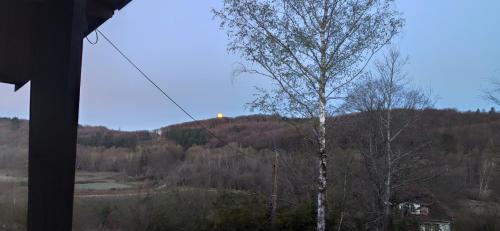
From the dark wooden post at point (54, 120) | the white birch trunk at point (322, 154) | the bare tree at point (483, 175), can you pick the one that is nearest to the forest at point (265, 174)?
the bare tree at point (483, 175)

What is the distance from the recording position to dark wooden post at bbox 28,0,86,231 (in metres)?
5.15

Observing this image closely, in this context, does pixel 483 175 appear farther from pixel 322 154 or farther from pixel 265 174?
pixel 322 154

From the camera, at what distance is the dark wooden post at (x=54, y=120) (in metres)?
5.15

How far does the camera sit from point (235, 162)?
48.9m

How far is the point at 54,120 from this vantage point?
519 centimetres

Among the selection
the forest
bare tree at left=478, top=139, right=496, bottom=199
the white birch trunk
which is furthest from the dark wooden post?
bare tree at left=478, top=139, right=496, bottom=199

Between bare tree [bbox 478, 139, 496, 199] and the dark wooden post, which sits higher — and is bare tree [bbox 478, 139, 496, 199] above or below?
below

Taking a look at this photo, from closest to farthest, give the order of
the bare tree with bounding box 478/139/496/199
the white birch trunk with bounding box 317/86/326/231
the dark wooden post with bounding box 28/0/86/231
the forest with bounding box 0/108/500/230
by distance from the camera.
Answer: the dark wooden post with bounding box 28/0/86/231 < the white birch trunk with bounding box 317/86/326/231 < the forest with bounding box 0/108/500/230 < the bare tree with bounding box 478/139/496/199

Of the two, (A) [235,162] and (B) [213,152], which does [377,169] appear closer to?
(A) [235,162]

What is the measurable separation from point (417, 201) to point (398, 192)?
2915 millimetres

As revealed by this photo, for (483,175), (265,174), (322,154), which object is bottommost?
(483,175)

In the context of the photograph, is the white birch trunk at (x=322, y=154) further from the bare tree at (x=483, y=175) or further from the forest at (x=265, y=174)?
the bare tree at (x=483, y=175)

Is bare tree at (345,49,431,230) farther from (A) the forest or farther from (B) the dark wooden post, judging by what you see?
(B) the dark wooden post

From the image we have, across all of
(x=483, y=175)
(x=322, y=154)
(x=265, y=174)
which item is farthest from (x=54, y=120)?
(x=483, y=175)
